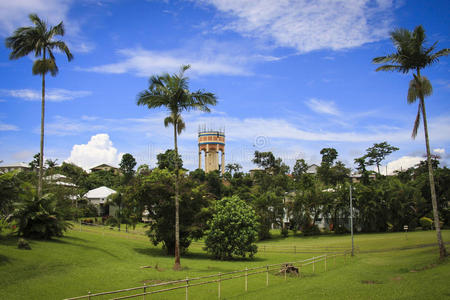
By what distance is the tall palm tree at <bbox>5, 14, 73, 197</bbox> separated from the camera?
103 feet

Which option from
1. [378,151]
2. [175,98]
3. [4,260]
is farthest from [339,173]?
[4,260]

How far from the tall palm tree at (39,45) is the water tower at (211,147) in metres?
108

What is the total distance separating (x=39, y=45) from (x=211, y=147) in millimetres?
109675

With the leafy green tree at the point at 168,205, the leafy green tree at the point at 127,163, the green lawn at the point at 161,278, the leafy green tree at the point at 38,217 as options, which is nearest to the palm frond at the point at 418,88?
the green lawn at the point at 161,278

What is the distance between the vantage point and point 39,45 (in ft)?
105

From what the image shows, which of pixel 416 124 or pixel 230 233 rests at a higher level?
pixel 416 124

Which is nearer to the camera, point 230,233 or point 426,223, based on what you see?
point 230,233

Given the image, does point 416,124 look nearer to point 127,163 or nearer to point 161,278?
point 161,278

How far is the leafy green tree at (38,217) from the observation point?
82.6 feet

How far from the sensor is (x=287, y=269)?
25500mm

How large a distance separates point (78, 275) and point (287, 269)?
1374 centimetres

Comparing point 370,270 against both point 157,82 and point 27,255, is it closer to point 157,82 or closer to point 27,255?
point 157,82

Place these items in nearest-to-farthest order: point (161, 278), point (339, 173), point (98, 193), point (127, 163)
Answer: point (161, 278)
point (98, 193)
point (339, 173)
point (127, 163)

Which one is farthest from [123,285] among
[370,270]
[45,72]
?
[45,72]
